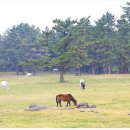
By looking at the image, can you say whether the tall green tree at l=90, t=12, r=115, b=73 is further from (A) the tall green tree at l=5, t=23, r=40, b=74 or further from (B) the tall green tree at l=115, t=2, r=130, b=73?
(A) the tall green tree at l=5, t=23, r=40, b=74

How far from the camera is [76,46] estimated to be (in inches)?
2522

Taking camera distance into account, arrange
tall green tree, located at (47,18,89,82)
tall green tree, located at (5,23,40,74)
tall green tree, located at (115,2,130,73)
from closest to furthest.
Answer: tall green tree, located at (47,18,89,82)
tall green tree, located at (115,2,130,73)
tall green tree, located at (5,23,40,74)

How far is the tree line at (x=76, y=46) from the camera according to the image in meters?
64.9

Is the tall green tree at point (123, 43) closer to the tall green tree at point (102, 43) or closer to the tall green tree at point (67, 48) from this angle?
the tall green tree at point (102, 43)

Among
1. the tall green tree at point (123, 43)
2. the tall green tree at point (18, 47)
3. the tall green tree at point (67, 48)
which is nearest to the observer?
the tall green tree at point (67, 48)

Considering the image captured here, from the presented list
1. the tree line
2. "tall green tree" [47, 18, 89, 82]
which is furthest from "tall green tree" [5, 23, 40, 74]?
"tall green tree" [47, 18, 89, 82]

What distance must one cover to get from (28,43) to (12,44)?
411 cm

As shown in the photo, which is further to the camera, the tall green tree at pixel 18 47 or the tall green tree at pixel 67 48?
the tall green tree at pixel 18 47

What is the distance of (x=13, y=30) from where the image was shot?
345ft

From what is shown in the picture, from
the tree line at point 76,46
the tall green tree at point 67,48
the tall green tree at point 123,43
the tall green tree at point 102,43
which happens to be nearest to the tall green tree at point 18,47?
the tree line at point 76,46

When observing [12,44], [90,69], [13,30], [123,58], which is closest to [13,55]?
[12,44]

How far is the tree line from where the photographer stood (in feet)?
213

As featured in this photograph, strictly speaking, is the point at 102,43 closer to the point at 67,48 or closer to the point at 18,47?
the point at 67,48

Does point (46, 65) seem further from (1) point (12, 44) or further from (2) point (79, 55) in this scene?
(1) point (12, 44)
